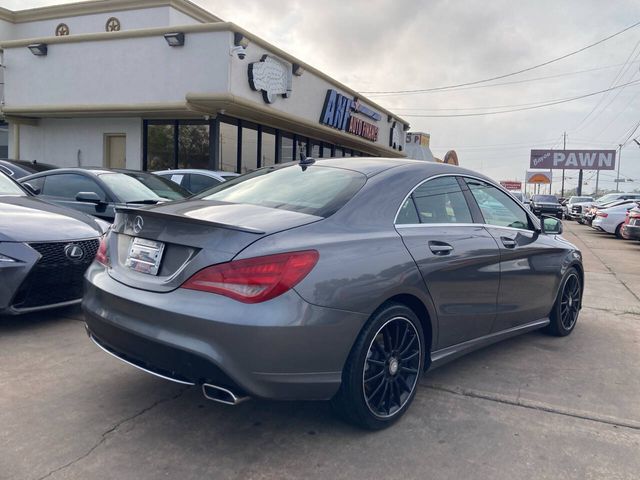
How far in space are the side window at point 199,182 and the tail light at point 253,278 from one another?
7875mm

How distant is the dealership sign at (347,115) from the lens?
18.1 meters

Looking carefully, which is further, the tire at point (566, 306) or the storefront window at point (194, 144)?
the storefront window at point (194, 144)

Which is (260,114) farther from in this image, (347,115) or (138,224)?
(138,224)

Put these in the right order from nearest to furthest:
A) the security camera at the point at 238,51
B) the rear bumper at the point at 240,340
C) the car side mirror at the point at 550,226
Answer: the rear bumper at the point at 240,340, the car side mirror at the point at 550,226, the security camera at the point at 238,51

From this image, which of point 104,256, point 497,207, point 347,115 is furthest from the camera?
point 347,115

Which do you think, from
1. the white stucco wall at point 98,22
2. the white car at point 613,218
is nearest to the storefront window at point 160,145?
the white stucco wall at point 98,22

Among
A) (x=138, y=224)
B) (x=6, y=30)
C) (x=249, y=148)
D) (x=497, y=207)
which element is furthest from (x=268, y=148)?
(x=138, y=224)

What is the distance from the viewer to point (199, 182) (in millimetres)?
10359

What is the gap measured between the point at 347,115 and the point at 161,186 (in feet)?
42.3

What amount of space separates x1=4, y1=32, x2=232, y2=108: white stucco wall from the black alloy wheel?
10.9 m

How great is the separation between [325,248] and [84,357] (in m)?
2.33

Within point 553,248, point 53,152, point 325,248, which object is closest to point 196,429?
point 325,248

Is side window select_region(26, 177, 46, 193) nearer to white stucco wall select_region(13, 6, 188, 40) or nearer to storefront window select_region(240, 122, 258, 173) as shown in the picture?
storefront window select_region(240, 122, 258, 173)

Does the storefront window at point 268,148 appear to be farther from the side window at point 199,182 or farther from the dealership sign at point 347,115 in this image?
the side window at point 199,182
